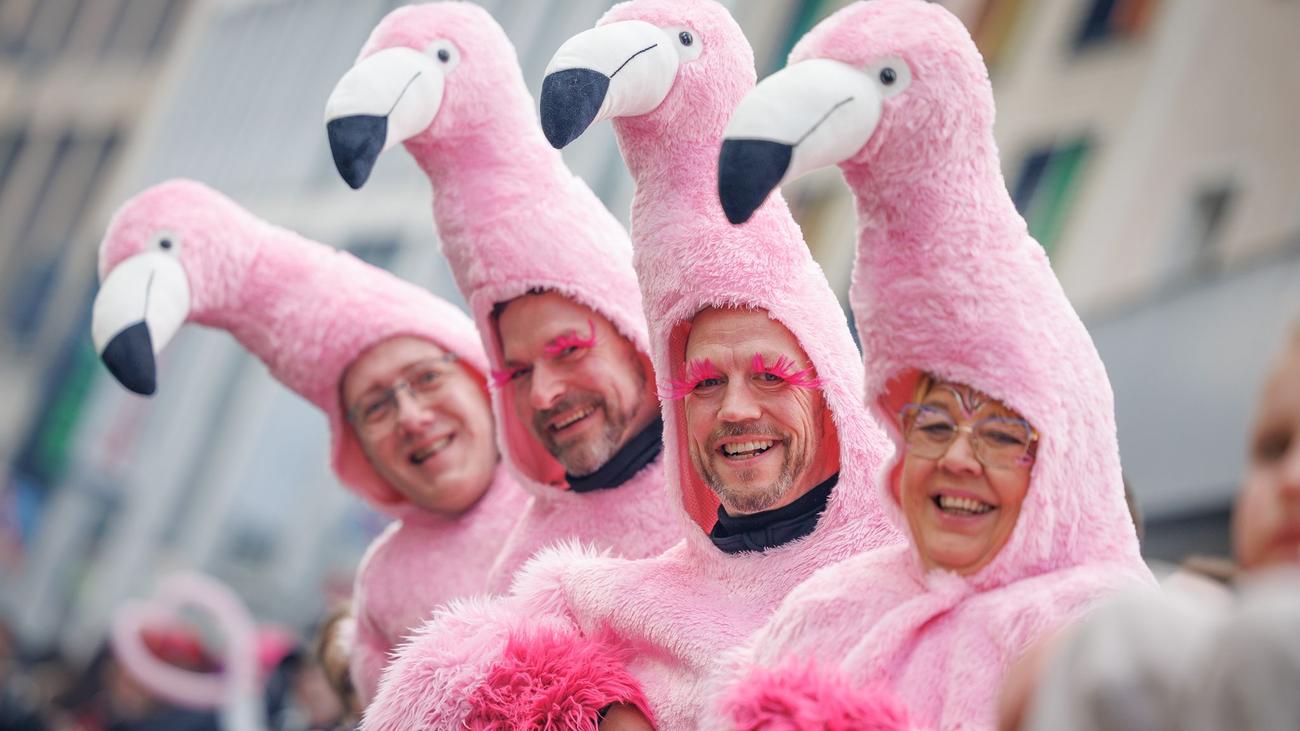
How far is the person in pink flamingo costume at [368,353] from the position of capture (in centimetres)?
306

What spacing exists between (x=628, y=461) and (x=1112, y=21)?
5.12 meters

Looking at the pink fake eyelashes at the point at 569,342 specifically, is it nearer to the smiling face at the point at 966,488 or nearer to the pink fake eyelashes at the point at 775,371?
the pink fake eyelashes at the point at 775,371

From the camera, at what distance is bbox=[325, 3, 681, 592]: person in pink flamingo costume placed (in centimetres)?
273

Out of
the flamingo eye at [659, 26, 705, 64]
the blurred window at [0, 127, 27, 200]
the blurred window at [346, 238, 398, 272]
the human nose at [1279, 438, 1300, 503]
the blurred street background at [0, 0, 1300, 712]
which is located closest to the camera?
the human nose at [1279, 438, 1300, 503]

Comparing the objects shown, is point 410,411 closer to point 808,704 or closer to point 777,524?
point 777,524

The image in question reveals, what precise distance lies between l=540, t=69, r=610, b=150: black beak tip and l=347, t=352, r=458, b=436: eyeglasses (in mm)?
963

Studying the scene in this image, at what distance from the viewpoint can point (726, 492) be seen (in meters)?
2.30

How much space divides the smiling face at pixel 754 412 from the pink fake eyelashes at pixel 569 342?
1.42 feet

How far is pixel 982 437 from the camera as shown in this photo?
1872 mm

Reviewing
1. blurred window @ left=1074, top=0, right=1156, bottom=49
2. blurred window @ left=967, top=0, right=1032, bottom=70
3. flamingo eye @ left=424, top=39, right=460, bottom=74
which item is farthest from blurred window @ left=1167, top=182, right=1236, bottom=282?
flamingo eye @ left=424, top=39, right=460, bottom=74

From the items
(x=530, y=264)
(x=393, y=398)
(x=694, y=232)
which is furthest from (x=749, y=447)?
(x=393, y=398)

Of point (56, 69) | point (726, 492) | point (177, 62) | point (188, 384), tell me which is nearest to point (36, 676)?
point (188, 384)

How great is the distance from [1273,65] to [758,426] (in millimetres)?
4977

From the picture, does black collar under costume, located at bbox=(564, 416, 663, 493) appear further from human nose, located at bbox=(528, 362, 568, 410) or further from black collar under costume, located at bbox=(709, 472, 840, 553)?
black collar under costume, located at bbox=(709, 472, 840, 553)
